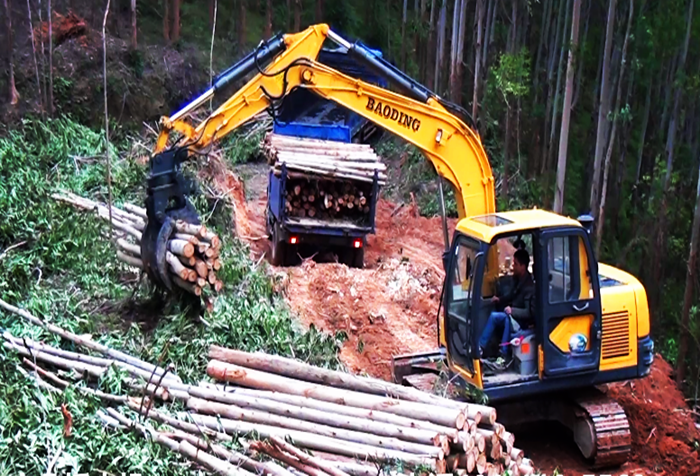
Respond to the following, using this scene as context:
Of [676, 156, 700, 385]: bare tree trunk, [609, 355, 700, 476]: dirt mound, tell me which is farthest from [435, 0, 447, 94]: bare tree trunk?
[609, 355, 700, 476]: dirt mound

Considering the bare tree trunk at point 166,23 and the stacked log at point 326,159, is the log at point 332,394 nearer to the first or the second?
the stacked log at point 326,159

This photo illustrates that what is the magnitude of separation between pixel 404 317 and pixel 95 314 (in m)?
4.66

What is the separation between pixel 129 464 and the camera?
6.25 meters

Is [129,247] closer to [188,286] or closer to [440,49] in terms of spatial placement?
[188,286]

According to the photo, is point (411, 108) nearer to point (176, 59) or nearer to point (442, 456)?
point (442, 456)

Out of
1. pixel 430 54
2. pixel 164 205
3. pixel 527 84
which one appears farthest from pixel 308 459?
pixel 430 54

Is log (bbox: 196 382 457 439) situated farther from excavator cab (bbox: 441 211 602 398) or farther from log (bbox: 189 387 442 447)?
excavator cab (bbox: 441 211 602 398)

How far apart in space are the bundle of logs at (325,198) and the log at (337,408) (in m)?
6.39

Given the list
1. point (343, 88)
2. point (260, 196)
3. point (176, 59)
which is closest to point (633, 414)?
point (343, 88)

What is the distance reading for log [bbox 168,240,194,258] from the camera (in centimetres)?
852

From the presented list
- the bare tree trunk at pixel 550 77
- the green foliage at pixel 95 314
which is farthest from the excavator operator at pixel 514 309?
the bare tree trunk at pixel 550 77

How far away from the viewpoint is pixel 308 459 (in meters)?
6.12

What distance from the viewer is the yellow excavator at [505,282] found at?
793 cm

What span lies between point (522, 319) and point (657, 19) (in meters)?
18.2
